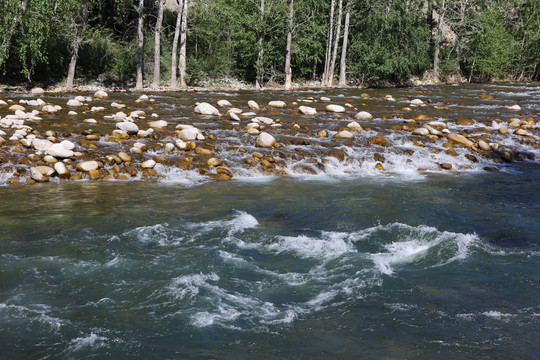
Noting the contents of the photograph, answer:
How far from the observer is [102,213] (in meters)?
7.89

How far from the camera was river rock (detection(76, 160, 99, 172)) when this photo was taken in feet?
33.7

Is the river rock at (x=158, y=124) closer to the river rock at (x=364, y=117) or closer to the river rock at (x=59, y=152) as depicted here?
the river rock at (x=59, y=152)

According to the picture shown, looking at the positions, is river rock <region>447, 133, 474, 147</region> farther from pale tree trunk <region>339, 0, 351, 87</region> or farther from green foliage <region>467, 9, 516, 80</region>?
green foliage <region>467, 9, 516, 80</region>

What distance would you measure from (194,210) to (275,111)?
35.6ft

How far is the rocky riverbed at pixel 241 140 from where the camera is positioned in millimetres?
10680

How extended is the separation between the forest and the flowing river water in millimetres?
14566

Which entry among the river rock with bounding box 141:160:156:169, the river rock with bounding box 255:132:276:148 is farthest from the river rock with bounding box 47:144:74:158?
the river rock with bounding box 255:132:276:148

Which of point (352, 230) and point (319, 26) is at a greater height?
point (319, 26)

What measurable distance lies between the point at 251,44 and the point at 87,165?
21.9 metres

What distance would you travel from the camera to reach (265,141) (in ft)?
41.5

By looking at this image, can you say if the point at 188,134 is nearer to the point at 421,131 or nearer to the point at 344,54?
the point at 421,131

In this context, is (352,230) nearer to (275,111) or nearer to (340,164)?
(340,164)

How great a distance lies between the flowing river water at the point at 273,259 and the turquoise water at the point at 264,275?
0.02 meters

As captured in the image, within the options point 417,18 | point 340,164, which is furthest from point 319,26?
point 340,164
